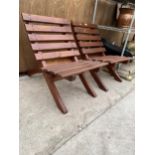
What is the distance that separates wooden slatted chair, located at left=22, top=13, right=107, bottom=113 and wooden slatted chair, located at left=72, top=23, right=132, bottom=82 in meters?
0.18

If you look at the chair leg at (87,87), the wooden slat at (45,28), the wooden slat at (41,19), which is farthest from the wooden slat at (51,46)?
the chair leg at (87,87)

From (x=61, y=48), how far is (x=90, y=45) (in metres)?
0.60

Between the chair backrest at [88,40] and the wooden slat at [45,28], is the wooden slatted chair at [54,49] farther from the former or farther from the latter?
the chair backrest at [88,40]

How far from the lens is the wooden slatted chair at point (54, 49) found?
1704mm

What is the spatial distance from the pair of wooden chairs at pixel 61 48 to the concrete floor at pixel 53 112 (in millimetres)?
120

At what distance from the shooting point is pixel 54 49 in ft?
6.51

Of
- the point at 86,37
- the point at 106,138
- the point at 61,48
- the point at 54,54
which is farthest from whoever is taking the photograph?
the point at 86,37

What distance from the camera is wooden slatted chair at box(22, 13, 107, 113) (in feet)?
5.59

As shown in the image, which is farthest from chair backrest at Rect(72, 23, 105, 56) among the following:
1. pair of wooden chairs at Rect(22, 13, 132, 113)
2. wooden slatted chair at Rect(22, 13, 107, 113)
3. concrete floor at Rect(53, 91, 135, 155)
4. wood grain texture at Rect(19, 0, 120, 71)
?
concrete floor at Rect(53, 91, 135, 155)

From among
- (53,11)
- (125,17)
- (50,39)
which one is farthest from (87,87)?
(125,17)

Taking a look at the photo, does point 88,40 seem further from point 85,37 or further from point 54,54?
point 54,54

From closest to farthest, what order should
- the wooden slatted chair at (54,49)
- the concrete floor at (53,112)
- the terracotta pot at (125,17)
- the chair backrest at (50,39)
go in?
the concrete floor at (53,112), the wooden slatted chair at (54,49), the chair backrest at (50,39), the terracotta pot at (125,17)
